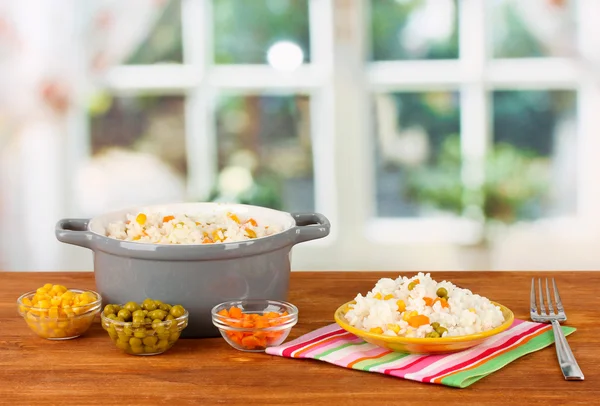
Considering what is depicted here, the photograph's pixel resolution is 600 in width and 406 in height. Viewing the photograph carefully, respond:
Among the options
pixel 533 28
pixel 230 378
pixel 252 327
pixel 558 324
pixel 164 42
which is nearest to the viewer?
pixel 230 378

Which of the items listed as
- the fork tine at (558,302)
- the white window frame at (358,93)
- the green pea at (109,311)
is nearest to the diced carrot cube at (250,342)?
the green pea at (109,311)

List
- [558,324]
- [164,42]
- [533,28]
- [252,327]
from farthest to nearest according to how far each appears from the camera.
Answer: [164,42], [533,28], [558,324], [252,327]

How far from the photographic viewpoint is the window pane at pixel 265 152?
13.9ft

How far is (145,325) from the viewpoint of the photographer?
1323 mm

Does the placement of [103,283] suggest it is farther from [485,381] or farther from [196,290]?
[485,381]

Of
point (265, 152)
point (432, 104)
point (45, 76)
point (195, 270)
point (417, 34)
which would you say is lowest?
point (195, 270)

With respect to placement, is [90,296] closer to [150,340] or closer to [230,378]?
[150,340]

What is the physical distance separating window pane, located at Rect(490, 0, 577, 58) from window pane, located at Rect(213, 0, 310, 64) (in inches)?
39.5

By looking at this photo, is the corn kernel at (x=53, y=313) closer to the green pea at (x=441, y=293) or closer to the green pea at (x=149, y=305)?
the green pea at (x=149, y=305)

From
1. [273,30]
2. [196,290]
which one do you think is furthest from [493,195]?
[196,290]

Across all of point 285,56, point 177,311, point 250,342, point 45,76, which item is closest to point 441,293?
point 250,342

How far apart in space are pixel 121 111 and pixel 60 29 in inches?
20.0

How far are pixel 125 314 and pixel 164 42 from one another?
10.2 feet

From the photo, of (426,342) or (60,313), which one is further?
(60,313)
